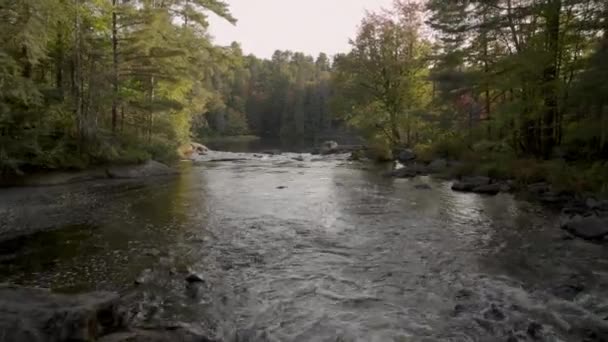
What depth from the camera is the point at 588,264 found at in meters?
7.57

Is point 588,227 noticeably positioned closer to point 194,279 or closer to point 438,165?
point 194,279

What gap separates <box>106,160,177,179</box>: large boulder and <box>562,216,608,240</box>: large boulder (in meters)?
16.9

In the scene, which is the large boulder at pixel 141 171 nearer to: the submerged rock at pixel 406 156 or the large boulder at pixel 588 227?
the submerged rock at pixel 406 156

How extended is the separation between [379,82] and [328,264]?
2617cm

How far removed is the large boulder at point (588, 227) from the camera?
9.05 metres

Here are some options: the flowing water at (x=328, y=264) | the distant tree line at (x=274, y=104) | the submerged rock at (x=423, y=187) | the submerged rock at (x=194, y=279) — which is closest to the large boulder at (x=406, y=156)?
the submerged rock at (x=423, y=187)

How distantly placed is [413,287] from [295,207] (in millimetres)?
6758

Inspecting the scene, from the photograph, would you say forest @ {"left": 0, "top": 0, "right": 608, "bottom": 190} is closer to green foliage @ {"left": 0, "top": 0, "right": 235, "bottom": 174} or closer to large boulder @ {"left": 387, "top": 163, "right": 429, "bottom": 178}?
green foliage @ {"left": 0, "top": 0, "right": 235, "bottom": 174}

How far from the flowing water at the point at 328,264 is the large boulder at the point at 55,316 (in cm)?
59

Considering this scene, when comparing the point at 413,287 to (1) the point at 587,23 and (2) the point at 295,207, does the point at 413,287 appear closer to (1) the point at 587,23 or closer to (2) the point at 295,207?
(2) the point at 295,207

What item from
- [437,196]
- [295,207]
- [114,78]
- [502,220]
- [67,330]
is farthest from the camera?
[114,78]

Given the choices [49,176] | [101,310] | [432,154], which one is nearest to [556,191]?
[432,154]

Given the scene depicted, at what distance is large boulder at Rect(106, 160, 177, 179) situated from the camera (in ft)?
61.6

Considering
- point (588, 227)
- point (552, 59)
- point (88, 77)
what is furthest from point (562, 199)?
point (88, 77)
